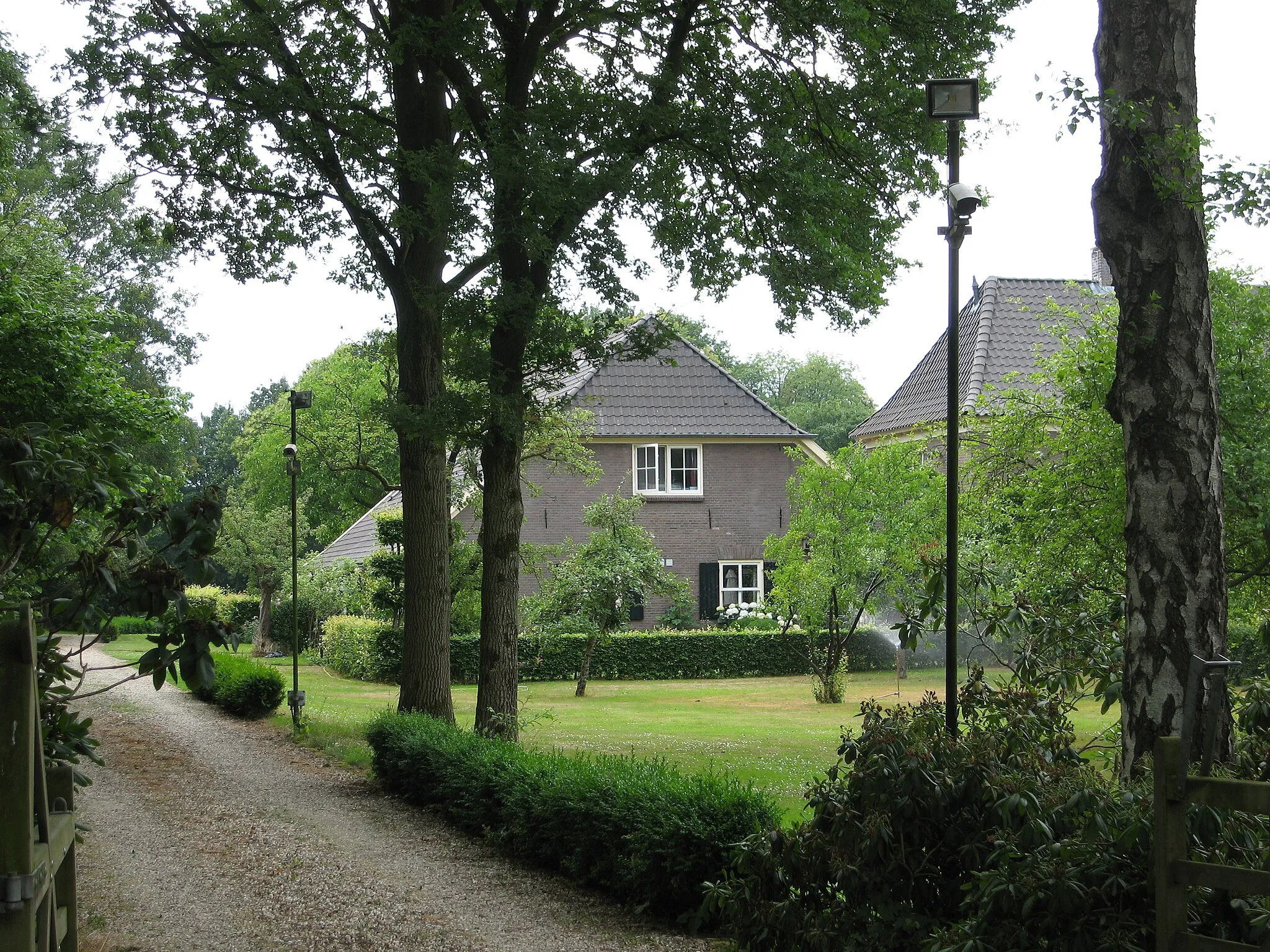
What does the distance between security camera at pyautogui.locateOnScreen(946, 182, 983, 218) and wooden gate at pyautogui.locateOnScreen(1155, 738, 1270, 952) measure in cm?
Result: 459

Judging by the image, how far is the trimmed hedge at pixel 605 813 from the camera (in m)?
7.39

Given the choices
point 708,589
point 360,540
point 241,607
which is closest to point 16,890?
point 708,589

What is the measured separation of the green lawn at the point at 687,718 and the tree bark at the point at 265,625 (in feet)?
26.4

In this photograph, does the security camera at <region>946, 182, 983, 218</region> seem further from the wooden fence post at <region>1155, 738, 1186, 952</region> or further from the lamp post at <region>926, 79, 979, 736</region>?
the wooden fence post at <region>1155, 738, 1186, 952</region>

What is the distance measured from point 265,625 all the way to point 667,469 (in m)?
16.2

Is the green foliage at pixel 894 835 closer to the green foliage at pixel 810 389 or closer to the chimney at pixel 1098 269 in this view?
the chimney at pixel 1098 269

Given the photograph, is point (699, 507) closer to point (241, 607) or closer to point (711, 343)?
point (241, 607)

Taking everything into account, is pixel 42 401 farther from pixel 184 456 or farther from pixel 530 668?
pixel 184 456

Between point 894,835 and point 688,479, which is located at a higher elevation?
point 688,479

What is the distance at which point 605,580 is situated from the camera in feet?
81.0

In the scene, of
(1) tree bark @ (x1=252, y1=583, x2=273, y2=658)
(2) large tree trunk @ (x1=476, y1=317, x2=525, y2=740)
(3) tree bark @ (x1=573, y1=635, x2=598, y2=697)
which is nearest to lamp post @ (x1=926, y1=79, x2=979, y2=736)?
(2) large tree trunk @ (x1=476, y1=317, x2=525, y2=740)

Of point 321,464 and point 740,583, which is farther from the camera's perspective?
point 321,464

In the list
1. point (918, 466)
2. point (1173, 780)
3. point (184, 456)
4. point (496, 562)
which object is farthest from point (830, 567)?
point (184, 456)

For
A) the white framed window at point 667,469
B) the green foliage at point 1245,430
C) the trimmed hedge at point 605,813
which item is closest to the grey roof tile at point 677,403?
the white framed window at point 667,469
